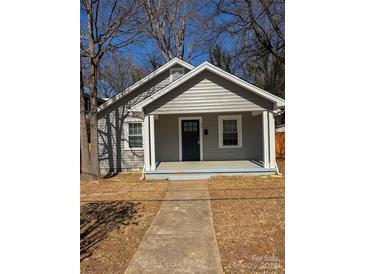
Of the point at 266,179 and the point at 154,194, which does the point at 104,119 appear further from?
the point at 266,179

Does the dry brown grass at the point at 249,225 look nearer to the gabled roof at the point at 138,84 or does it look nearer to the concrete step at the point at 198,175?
the concrete step at the point at 198,175

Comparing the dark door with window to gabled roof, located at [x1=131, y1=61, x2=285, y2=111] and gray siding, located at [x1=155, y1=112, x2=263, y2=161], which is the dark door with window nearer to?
gray siding, located at [x1=155, y1=112, x2=263, y2=161]

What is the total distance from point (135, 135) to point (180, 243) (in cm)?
844

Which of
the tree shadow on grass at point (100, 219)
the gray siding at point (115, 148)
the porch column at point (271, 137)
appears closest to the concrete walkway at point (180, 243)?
the tree shadow on grass at point (100, 219)

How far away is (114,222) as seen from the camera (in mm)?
4434

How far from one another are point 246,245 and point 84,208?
3.80 m

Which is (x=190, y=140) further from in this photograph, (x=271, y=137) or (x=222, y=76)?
(x=271, y=137)

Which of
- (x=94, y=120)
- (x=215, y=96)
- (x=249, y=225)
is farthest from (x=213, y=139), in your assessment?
(x=249, y=225)

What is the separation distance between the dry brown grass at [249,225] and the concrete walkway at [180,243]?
175 millimetres

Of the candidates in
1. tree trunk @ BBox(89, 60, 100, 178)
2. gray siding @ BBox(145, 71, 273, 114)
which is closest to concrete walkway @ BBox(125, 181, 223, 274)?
gray siding @ BBox(145, 71, 273, 114)

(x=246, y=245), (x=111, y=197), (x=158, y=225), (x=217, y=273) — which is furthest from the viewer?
(x=111, y=197)
